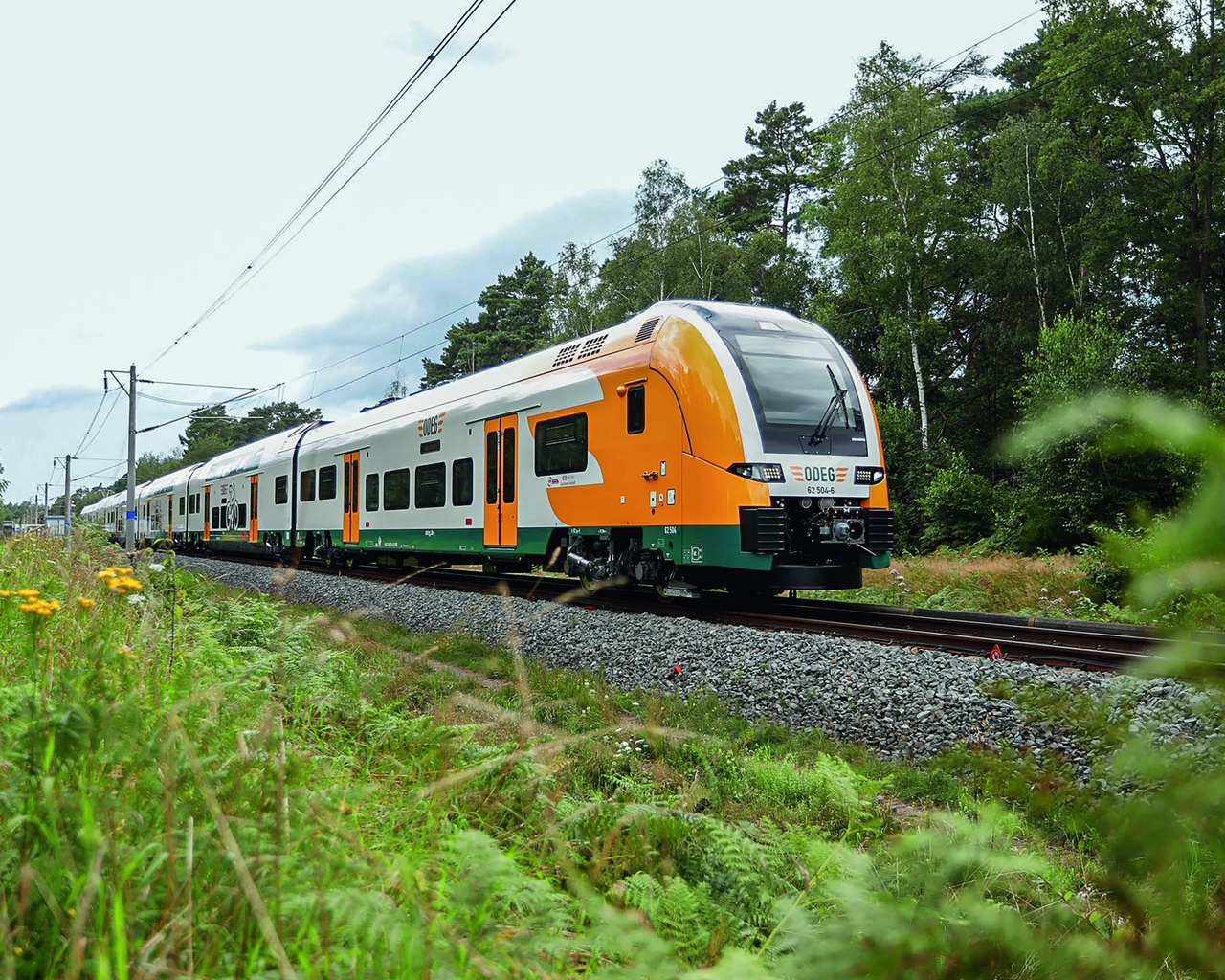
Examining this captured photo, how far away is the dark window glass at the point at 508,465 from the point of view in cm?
1348

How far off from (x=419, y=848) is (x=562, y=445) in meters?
9.99

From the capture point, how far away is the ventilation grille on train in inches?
473

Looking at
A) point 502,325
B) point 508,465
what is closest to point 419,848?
point 508,465

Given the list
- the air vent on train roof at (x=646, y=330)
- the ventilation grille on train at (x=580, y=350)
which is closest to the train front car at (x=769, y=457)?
the air vent on train roof at (x=646, y=330)

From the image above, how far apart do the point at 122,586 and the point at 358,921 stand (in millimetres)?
1665

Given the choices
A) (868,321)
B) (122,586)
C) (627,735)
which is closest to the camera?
(122,586)

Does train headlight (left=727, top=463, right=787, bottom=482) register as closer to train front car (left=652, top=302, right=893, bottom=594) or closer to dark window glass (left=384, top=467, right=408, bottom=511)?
train front car (left=652, top=302, right=893, bottom=594)

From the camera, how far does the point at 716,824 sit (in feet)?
9.59

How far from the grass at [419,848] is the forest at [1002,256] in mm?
16976

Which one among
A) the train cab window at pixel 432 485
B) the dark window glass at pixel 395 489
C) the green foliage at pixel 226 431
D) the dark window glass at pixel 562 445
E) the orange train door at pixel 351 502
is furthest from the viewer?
the green foliage at pixel 226 431

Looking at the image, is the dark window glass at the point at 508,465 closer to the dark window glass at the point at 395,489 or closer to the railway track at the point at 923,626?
the railway track at the point at 923,626

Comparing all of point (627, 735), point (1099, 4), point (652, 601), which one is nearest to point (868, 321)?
point (1099, 4)

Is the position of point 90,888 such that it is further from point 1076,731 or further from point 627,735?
point 627,735

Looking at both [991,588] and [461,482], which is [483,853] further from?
[991,588]
